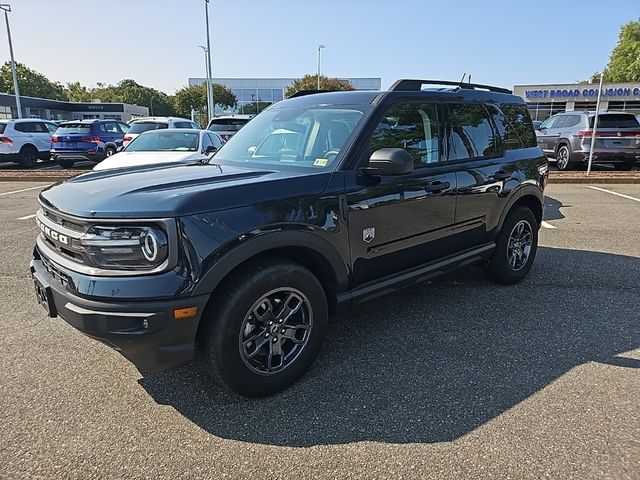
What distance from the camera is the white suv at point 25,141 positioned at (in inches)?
622

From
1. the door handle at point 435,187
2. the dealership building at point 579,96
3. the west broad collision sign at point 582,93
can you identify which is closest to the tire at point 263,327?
the door handle at point 435,187

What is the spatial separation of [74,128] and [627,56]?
6637 cm

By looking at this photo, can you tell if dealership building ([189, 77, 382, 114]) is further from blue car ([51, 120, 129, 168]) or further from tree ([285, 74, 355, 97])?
blue car ([51, 120, 129, 168])

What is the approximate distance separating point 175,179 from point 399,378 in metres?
1.93

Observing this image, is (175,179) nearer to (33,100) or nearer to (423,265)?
(423,265)

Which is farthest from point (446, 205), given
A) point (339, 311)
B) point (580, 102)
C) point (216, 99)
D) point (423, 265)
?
point (216, 99)

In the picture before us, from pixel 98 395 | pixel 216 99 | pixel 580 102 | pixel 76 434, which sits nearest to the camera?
pixel 76 434

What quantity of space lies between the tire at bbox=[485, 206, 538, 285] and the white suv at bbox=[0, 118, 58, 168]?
54.5ft

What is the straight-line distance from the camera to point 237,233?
2.59 metres

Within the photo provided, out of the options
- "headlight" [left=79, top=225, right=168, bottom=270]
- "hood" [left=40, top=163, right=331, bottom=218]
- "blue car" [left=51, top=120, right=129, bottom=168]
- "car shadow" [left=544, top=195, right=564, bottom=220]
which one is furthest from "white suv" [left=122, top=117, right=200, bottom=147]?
"headlight" [left=79, top=225, right=168, bottom=270]

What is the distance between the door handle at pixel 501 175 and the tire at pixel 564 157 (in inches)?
441

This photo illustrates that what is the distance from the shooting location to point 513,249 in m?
4.85

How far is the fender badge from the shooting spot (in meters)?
3.26

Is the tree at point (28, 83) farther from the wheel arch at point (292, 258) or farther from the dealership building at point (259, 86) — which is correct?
the wheel arch at point (292, 258)
